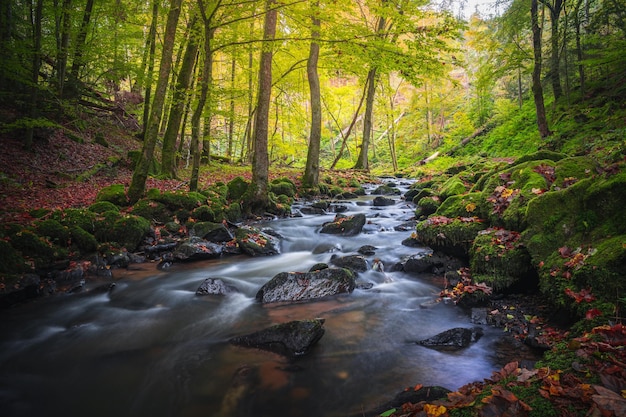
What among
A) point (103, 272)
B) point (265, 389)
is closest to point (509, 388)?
point (265, 389)

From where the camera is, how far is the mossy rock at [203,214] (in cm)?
945

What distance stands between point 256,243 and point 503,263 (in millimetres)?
5307

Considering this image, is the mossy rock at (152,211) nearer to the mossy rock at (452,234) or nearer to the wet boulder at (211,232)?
the wet boulder at (211,232)

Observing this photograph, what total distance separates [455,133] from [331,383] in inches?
1145

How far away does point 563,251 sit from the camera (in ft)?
14.0

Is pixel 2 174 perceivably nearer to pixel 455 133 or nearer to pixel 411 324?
pixel 411 324

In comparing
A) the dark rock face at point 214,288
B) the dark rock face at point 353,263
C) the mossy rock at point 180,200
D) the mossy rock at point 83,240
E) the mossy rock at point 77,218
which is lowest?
the dark rock face at point 214,288

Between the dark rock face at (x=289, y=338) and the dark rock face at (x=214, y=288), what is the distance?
6.03ft

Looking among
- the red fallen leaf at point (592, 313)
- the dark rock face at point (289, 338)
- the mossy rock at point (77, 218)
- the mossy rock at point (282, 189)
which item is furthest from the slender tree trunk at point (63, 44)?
the red fallen leaf at point (592, 313)

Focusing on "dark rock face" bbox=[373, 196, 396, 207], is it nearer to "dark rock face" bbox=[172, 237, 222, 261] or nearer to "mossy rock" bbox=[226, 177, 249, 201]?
"mossy rock" bbox=[226, 177, 249, 201]

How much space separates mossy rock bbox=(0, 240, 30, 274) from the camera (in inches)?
218

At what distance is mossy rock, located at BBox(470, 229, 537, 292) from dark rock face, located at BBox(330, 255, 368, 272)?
199 cm

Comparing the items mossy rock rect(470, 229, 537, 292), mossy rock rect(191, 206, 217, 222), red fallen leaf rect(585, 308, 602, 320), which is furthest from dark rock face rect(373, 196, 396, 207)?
red fallen leaf rect(585, 308, 602, 320)

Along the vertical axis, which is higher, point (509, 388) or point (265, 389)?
point (509, 388)
